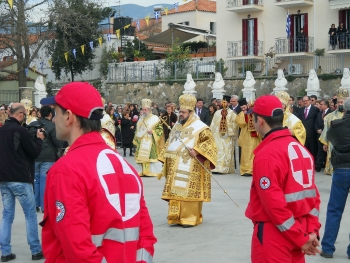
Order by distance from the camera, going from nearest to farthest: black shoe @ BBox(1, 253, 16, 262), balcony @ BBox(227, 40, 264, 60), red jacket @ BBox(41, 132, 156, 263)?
1. red jacket @ BBox(41, 132, 156, 263)
2. black shoe @ BBox(1, 253, 16, 262)
3. balcony @ BBox(227, 40, 264, 60)

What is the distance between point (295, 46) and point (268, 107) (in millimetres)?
30504

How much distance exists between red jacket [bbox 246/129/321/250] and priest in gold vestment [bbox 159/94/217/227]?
4987 mm

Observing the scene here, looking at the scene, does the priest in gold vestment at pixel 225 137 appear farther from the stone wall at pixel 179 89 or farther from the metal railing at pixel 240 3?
the metal railing at pixel 240 3

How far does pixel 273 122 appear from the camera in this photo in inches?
Answer: 197

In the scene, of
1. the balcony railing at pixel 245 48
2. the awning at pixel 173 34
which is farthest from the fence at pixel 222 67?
the awning at pixel 173 34

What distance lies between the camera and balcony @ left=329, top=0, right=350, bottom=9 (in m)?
33.0

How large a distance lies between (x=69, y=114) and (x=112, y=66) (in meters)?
34.0

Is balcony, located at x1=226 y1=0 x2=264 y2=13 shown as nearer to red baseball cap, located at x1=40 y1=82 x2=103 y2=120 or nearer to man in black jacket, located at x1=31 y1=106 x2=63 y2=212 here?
man in black jacket, located at x1=31 y1=106 x2=63 y2=212

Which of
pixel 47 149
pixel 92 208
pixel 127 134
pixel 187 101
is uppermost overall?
pixel 187 101

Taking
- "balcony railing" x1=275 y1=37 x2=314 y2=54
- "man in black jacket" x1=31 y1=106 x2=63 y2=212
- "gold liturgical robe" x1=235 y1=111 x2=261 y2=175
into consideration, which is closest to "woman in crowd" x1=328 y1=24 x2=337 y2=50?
"balcony railing" x1=275 y1=37 x2=314 y2=54

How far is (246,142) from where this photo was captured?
1652 cm

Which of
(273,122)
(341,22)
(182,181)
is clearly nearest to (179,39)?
(341,22)

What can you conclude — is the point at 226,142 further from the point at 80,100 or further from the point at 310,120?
the point at 80,100

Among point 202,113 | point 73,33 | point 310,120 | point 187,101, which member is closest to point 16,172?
point 187,101
